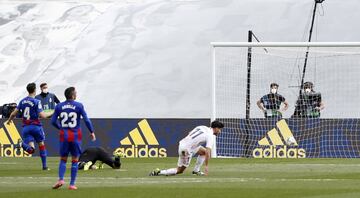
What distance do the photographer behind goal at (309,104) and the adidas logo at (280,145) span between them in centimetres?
88

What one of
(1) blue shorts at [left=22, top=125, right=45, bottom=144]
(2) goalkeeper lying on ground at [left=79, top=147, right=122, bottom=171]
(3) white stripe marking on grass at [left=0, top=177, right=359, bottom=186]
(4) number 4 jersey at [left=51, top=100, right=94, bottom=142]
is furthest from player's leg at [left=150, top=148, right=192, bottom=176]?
(4) number 4 jersey at [left=51, top=100, right=94, bottom=142]

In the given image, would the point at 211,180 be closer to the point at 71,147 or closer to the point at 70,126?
the point at 71,147

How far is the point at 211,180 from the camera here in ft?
78.6

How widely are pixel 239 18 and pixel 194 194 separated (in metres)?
39.0

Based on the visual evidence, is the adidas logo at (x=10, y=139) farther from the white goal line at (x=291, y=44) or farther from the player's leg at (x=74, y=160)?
the player's leg at (x=74, y=160)

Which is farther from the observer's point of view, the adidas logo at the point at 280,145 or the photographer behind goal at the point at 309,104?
the photographer behind goal at the point at 309,104

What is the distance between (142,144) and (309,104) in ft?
17.4

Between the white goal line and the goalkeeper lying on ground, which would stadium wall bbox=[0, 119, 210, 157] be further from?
the goalkeeper lying on ground

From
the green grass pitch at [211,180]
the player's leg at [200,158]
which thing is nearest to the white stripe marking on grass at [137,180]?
the green grass pitch at [211,180]

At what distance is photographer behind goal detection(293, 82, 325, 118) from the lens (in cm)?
A: 3566

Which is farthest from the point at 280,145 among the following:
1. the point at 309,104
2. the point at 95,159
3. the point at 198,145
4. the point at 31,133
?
the point at 198,145

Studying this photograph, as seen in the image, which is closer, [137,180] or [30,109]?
[137,180]

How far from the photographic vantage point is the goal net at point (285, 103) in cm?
3519

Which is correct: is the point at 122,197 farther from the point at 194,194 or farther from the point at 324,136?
the point at 324,136
